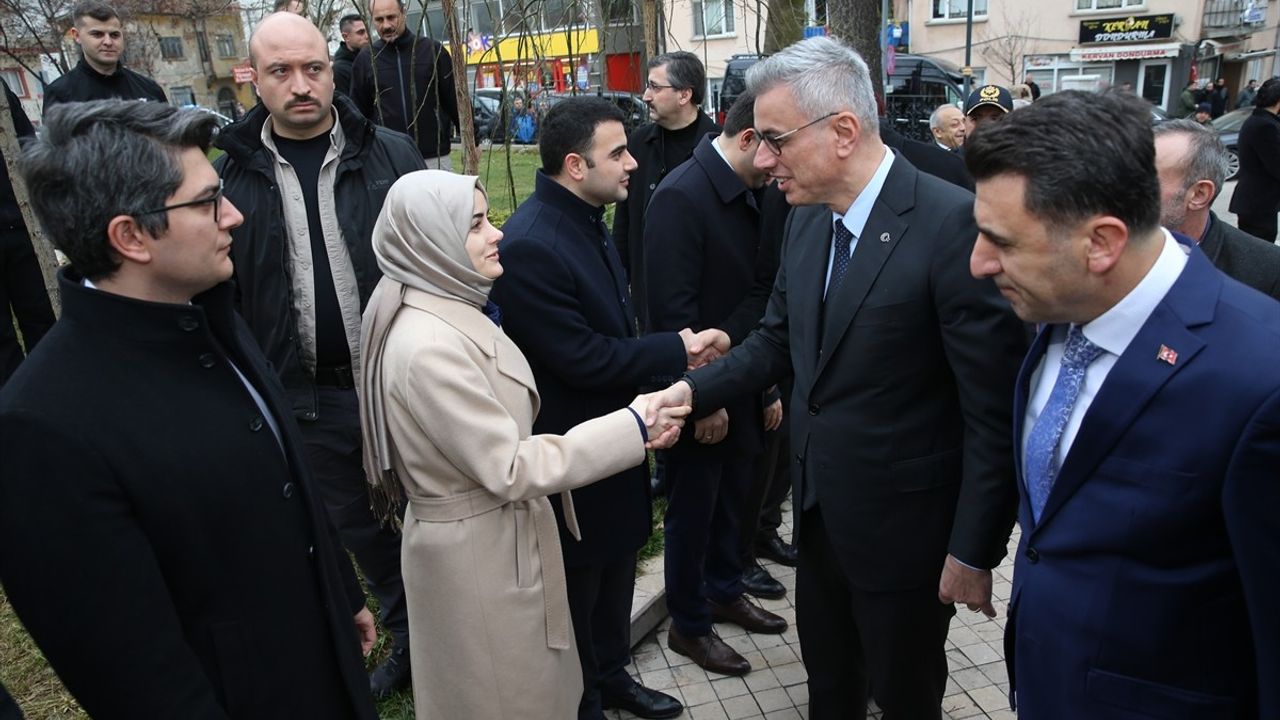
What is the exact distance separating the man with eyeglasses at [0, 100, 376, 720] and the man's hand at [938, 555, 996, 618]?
1.54m

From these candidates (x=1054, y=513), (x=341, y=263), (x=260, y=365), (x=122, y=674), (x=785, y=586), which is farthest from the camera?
(x=785, y=586)

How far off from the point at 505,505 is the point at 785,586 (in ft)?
7.05

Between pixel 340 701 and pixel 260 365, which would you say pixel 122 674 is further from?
pixel 260 365

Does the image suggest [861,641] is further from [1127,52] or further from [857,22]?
[1127,52]

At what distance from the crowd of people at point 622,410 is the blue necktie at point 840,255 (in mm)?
14

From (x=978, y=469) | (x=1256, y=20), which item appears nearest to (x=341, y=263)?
(x=978, y=469)

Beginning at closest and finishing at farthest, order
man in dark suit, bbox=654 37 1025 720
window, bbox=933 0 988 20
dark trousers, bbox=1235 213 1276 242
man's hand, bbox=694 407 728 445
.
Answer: man in dark suit, bbox=654 37 1025 720, man's hand, bbox=694 407 728 445, dark trousers, bbox=1235 213 1276 242, window, bbox=933 0 988 20

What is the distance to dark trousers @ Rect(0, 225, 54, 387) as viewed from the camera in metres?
5.09

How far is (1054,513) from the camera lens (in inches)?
68.5

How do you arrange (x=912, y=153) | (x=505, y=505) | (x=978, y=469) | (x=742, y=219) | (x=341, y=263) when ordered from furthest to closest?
(x=912, y=153), (x=742, y=219), (x=341, y=263), (x=505, y=505), (x=978, y=469)

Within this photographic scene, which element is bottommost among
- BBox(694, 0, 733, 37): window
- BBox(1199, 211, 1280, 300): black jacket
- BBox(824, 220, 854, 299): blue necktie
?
BBox(1199, 211, 1280, 300): black jacket

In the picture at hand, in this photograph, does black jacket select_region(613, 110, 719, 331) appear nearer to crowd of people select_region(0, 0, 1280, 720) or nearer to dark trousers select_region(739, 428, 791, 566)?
dark trousers select_region(739, 428, 791, 566)

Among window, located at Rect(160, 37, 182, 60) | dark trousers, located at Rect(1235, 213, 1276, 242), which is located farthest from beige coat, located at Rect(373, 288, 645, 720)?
window, located at Rect(160, 37, 182, 60)

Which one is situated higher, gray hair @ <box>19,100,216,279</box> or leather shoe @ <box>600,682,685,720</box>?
gray hair @ <box>19,100,216,279</box>
